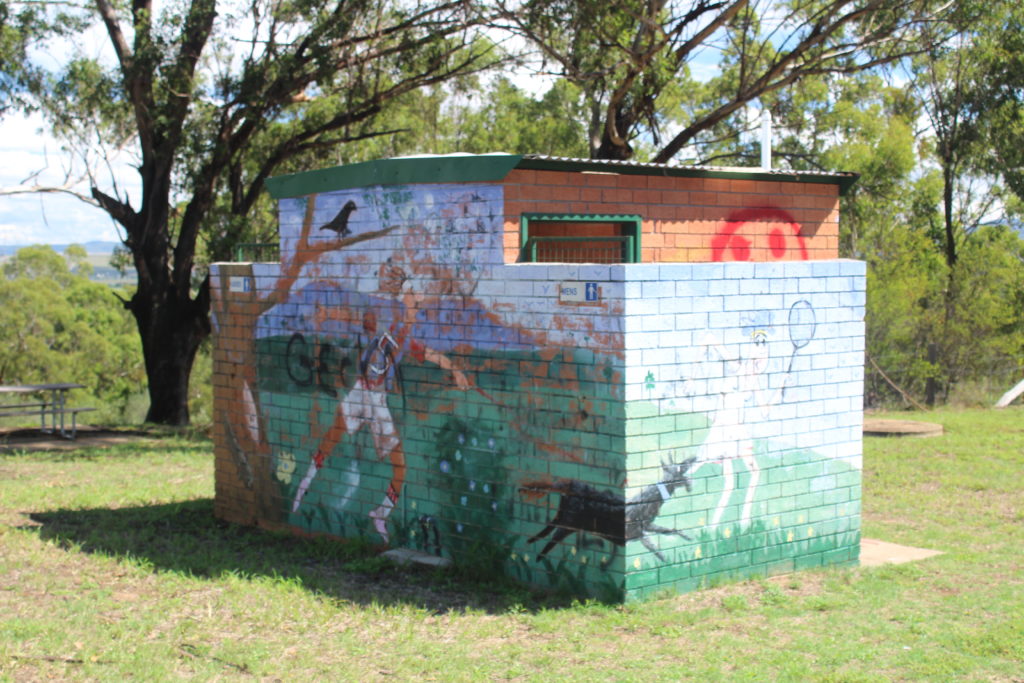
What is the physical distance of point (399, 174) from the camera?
28.1 feet

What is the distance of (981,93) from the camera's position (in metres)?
24.6

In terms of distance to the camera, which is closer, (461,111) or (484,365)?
(484,365)

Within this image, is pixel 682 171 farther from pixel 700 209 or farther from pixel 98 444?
pixel 98 444

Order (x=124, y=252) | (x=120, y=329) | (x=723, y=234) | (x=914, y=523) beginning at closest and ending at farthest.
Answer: (x=723, y=234), (x=914, y=523), (x=124, y=252), (x=120, y=329)

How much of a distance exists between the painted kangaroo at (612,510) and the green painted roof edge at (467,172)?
7.61 ft

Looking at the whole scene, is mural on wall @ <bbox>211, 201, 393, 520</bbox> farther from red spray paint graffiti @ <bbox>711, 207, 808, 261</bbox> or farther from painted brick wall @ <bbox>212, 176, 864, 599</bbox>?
red spray paint graffiti @ <bbox>711, 207, 808, 261</bbox>

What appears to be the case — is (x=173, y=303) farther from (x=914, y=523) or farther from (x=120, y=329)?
(x=120, y=329)

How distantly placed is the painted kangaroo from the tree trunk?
1445 centimetres

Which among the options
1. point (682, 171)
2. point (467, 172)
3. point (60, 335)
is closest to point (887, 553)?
point (682, 171)

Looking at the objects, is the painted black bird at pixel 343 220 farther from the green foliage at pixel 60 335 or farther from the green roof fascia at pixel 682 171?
the green foliage at pixel 60 335

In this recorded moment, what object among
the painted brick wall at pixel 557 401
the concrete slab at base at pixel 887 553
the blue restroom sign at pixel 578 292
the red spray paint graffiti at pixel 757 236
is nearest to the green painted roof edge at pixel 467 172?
the painted brick wall at pixel 557 401

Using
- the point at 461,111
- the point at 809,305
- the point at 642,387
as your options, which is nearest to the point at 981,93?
the point at 461,111

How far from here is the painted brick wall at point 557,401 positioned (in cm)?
718

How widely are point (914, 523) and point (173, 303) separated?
14.8m
